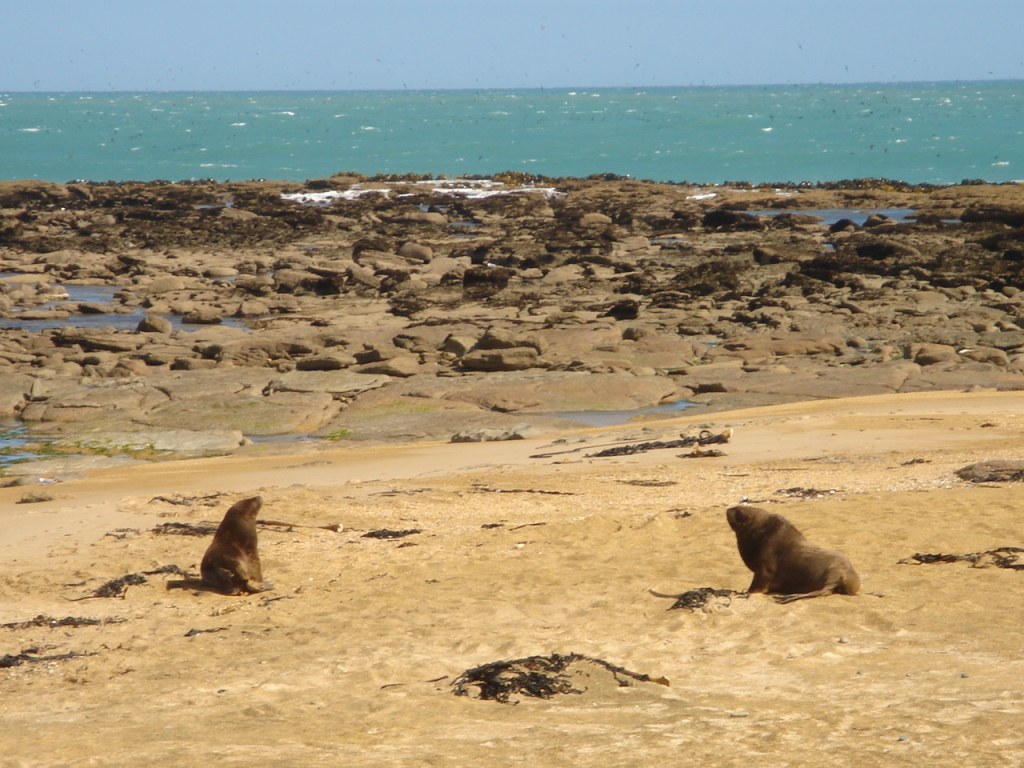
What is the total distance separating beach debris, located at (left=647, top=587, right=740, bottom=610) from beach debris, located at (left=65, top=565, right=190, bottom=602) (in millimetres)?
3327

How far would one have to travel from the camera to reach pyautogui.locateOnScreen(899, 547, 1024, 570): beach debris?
26.5ft

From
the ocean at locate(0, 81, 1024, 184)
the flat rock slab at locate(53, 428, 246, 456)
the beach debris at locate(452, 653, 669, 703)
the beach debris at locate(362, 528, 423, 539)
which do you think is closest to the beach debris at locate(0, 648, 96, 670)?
the beach debris at locate(452, 653, 669, 703)

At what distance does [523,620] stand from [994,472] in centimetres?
515

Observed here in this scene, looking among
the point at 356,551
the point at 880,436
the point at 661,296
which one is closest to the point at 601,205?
the point at 661,296

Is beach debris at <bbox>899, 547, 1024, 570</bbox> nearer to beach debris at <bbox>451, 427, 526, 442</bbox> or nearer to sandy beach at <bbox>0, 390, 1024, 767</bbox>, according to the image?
sandy beach at <bbox>0, 390, 1024, 767</bbox>

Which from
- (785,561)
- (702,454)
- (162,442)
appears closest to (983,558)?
(785,561)

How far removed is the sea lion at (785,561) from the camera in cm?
746

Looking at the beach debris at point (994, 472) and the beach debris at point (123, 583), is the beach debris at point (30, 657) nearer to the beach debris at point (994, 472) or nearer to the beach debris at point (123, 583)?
the beach debris at point (123, 583)

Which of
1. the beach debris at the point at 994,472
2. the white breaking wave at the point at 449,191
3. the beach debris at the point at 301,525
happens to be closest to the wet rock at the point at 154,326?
the beach debris at the point at 301,525

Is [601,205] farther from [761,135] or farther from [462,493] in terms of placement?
[761,135]

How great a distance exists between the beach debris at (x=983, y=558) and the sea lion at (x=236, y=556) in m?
4.11

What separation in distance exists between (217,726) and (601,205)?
133ft

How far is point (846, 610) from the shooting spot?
7172 millimetres

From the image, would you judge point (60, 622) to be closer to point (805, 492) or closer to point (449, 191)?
point (805, 492)
